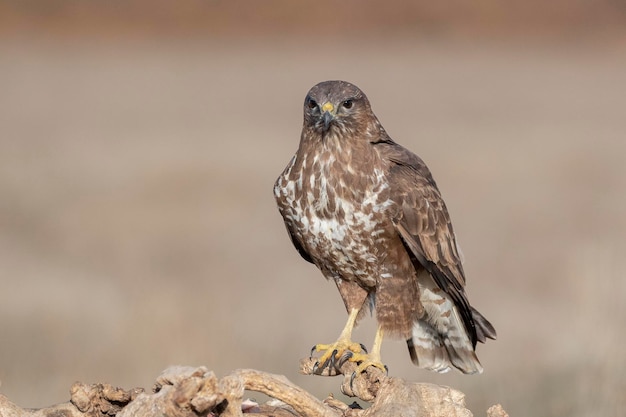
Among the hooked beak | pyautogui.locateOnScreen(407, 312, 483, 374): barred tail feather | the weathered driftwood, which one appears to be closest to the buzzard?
the hooked beak

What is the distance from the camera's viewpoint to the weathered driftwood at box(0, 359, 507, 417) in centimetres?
428

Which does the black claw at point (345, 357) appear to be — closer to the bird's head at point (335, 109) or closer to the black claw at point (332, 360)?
the black claw at point (332, 360)

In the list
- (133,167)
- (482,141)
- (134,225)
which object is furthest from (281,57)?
(134,225)

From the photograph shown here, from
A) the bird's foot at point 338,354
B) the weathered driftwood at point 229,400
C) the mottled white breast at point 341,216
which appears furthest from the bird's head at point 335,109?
the weathered driftwood at point 229,400

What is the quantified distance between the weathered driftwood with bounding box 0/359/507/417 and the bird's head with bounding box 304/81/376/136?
70.0 inches

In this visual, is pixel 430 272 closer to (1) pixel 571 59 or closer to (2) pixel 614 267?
(2) pixel 614 267

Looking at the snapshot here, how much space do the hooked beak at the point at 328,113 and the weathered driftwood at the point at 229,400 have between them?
1708 millimetres

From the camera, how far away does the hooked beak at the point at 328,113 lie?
6578 mm

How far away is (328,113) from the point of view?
6.60m

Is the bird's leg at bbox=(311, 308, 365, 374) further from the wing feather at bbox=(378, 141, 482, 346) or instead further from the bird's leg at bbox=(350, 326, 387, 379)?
the wing feather at bbox=(378, 141, 482, 346)

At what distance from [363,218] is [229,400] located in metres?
2.29

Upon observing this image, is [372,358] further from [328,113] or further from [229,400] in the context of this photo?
[229,400]

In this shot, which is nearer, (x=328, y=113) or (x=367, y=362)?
(x=367, y=362)

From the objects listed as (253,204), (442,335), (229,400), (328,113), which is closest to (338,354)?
(442,335)
